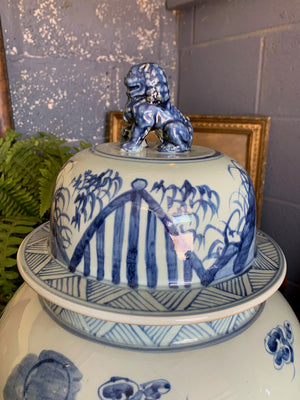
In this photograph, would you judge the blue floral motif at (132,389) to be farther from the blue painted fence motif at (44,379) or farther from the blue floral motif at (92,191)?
the blue floral motif at (92,191)

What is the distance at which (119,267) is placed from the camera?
0.49 meters

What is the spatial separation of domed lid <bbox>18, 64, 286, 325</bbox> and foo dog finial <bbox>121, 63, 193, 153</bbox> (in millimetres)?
44

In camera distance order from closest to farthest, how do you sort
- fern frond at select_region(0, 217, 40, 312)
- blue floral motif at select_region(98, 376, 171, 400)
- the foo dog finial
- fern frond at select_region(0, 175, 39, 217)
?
blue floral motif at select_region(98, 376, 171, 400) < the foo dog finial < fern frond at select_region(0, 217, 40, 312) < fern frond at select_region(0, 175, 39, 217)

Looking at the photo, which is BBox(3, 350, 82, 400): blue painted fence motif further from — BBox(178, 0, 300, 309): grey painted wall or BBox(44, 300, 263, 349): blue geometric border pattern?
BBox(178, 0, 300, 309): grey painted wall

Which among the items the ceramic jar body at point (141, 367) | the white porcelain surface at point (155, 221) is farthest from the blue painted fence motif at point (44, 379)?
the white porcelain surface at point (155, 221)

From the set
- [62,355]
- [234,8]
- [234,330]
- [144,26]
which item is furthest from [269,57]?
[62,355]

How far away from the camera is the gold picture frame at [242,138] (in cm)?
105

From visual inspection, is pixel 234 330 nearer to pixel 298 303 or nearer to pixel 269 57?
pixel 298 303

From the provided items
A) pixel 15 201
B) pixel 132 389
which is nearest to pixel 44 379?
pixel 132 389

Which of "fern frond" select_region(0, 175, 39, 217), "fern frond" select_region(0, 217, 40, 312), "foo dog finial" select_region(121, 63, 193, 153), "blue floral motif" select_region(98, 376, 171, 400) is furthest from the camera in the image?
"fern frond" select_region(0, 175, 39, 217)

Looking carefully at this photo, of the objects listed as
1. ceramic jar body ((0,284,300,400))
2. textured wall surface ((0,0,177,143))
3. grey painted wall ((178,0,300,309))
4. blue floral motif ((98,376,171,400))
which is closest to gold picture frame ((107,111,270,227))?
grey painted wall ((178,0,300,309))

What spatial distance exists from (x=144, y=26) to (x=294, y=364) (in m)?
1.20

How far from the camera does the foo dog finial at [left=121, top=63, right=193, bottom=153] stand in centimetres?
60

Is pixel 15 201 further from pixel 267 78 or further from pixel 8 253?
pixel 267 78
